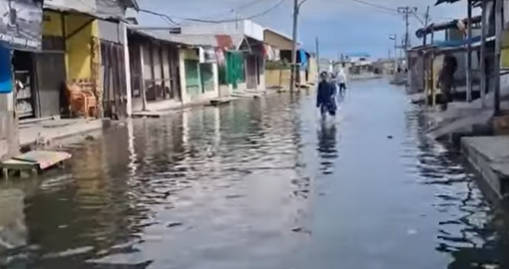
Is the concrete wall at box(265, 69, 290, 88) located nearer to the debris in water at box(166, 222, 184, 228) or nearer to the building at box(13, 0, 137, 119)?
the building at box(13, 0, 137, 119)

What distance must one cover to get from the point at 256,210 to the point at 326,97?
698 inches

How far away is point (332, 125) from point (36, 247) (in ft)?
56.1

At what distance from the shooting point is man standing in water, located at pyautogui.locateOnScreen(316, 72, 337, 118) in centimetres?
2755

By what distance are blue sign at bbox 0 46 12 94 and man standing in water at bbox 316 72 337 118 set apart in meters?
13.9

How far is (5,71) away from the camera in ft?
50.0

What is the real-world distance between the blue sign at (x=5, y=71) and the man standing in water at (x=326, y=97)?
45.5ft

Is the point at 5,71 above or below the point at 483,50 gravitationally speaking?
below

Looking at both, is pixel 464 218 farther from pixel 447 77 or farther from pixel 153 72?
pixel 153 72

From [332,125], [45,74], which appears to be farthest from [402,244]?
[45,74]

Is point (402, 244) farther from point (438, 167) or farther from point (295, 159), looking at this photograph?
point (295, 159)

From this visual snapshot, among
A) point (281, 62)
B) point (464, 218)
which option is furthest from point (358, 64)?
point (464, 218)

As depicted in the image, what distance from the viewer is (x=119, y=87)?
31219 mm

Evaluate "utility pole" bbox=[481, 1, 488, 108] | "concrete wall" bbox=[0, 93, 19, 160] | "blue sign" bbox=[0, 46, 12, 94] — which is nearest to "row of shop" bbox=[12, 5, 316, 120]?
"concrete wall" bbox=[0, 93, 19, 160]

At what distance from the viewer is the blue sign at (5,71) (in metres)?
15.0
